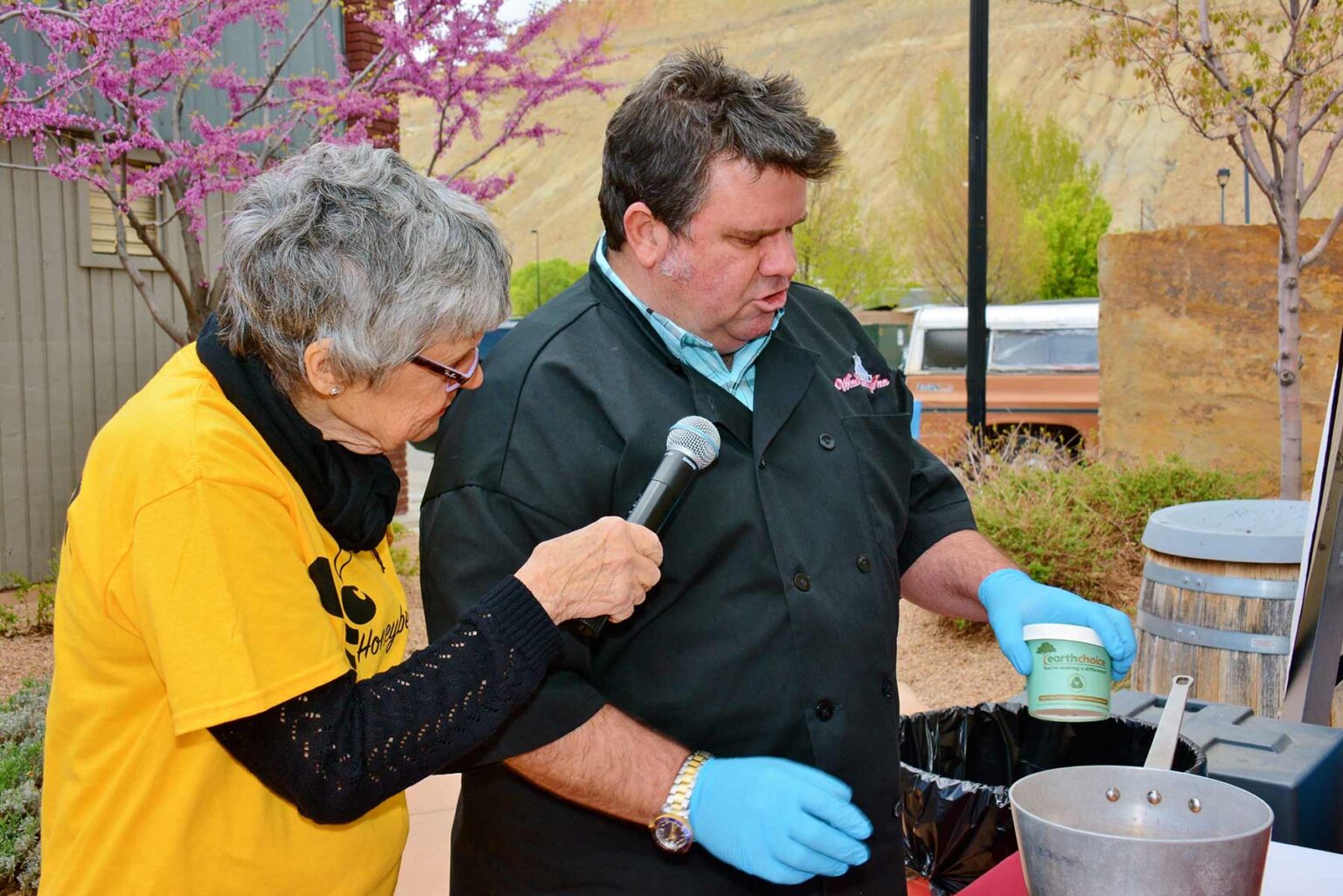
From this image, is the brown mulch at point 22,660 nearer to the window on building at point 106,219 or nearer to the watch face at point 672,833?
the window on building at point 106,219

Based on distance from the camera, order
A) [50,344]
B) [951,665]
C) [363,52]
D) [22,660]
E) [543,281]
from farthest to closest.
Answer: [543,281], [363,52], [50,344], [951,665], [22,660]

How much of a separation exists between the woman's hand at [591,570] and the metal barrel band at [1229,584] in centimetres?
265

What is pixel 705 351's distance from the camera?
2.04 meters

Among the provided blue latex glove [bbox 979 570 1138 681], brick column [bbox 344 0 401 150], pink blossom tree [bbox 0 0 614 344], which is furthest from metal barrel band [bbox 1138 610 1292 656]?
brick column [bbox 344 0 401 150]

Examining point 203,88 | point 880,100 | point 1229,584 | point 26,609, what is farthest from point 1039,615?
point 880,100

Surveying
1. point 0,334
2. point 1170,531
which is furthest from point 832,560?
point 0,334

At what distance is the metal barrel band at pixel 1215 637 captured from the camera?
359 centimetres

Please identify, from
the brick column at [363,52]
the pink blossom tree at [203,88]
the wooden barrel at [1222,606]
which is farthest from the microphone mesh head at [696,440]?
the brick column at [363,52]

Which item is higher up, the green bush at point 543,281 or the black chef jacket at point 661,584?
the green bush at point 543,281

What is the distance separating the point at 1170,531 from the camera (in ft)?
12.6

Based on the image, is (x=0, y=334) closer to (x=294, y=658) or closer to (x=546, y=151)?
(x=294, y=658)

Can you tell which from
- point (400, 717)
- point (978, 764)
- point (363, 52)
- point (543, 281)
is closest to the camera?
point (400, 717)

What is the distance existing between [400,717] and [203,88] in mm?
7464

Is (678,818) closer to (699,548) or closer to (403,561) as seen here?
(699,548)
